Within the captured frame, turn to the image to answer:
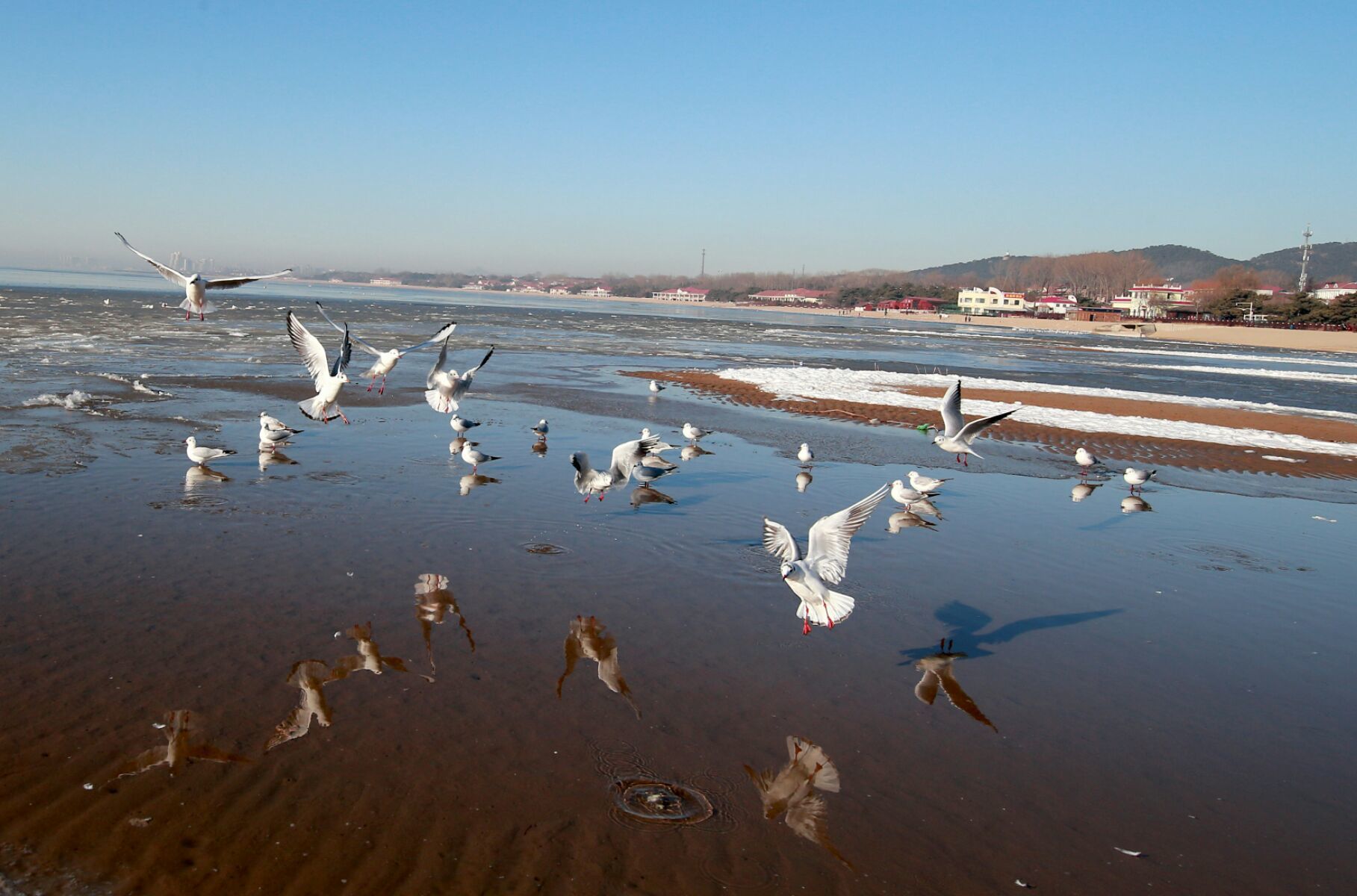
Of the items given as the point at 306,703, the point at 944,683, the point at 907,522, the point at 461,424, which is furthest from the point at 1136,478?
the point at 306,703

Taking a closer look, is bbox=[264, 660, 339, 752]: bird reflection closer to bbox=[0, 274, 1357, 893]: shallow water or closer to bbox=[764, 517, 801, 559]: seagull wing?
bbox=[0, 274, 1357, 893]: shallow water

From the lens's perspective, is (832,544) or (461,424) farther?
(461,424)

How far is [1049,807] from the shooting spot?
555cm

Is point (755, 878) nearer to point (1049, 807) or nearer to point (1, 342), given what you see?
point (1049, 807)

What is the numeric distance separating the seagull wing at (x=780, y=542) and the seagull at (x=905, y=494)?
4165mm

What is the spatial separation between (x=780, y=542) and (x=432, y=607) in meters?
3.08

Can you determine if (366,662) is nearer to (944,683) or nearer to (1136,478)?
(944,683)

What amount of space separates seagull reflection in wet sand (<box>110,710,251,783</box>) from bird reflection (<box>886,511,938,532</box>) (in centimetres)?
828

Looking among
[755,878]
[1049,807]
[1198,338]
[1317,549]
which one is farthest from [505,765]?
[1198,338]

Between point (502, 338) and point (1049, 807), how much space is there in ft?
138

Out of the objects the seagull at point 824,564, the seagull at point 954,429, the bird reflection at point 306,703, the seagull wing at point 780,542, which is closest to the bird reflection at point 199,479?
the bird reflection at point 306,703

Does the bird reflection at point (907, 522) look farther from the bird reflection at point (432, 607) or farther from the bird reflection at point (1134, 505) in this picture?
the bird reflection at point (432, 607)

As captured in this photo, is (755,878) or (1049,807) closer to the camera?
(755,878)

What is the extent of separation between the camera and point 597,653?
730cm
